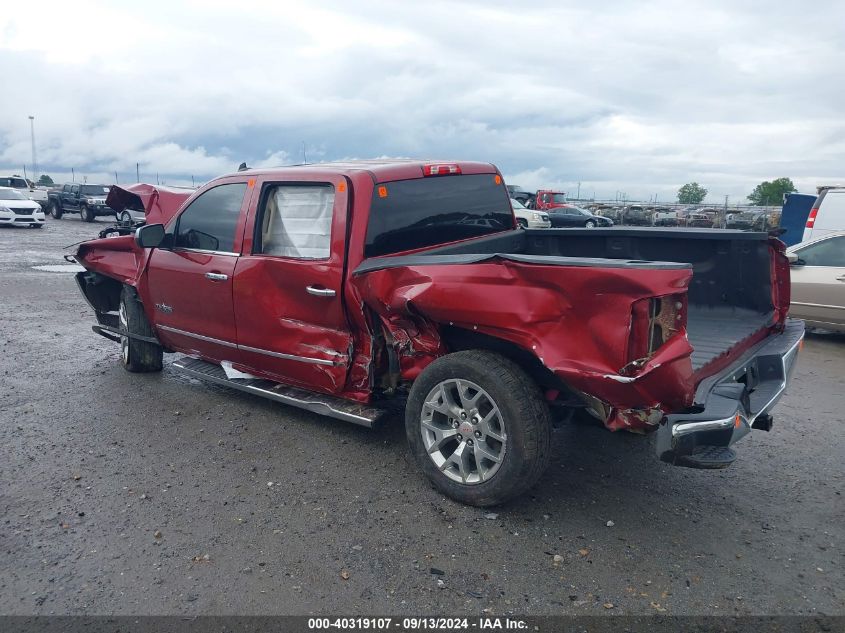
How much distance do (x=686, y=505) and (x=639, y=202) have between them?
33804 millimetres

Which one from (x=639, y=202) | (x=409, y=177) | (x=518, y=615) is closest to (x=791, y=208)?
(x=409, y=177)

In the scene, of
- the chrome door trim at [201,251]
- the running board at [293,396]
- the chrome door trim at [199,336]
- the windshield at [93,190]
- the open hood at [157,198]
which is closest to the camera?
the running board at [293,396]

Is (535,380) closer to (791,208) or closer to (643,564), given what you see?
(643,564)

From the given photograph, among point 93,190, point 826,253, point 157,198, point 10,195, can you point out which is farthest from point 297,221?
point 93,190

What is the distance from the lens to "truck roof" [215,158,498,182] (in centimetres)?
429

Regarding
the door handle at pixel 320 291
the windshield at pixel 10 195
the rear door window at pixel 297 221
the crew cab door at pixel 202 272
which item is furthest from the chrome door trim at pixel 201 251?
the windshield at pixel 10 195

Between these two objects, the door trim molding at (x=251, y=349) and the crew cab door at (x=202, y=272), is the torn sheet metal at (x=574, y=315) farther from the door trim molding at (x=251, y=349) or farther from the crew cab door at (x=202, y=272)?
the crew cab door at (x=202, y=272)

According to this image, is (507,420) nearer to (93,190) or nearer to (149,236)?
(149,236)

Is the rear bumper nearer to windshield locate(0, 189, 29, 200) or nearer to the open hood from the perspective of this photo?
the open hood

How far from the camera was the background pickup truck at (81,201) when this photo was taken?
101ft

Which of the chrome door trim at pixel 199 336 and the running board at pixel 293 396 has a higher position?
the chrome door trim at pixel 199 336

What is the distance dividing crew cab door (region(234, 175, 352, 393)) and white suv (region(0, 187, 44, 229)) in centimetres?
2495

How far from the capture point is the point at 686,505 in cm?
378

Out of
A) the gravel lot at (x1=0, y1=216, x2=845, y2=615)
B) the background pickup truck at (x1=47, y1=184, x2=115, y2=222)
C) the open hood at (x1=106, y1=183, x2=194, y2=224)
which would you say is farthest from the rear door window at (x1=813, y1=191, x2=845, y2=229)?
the background pickup truck at (x1=47, y1=184, x2=115, y2=222)
